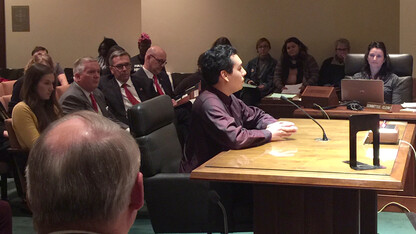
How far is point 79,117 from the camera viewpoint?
131 centimetres

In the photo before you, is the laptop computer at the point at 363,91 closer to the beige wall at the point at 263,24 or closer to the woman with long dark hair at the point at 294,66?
the woman with long dark hair at the point at 294,66

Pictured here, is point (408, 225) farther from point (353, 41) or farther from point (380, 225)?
point (353, 41)

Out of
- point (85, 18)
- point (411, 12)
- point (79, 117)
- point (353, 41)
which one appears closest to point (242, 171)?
point (79, 117)

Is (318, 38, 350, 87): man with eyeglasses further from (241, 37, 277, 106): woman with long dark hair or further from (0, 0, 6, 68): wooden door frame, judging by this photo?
(0, 0, 6, 68): wooden door frame

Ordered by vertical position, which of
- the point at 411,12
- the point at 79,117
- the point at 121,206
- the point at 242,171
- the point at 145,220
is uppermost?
the point at 411,12

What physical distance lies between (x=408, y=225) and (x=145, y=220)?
184cm

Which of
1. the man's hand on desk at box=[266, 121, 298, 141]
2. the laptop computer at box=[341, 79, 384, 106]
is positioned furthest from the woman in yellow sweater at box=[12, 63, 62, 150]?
the laptop computer at box=[341, 79, 384, 106]

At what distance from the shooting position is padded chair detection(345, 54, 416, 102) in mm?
6129

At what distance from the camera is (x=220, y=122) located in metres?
3.53

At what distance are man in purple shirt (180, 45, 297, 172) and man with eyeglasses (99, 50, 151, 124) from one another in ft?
5.93

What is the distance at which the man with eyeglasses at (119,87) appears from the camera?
552cm

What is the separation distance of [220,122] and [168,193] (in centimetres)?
47

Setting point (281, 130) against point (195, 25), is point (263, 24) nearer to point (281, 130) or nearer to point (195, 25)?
point (195, 25)

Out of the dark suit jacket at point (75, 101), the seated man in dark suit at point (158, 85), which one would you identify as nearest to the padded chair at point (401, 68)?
the seated man in dark suit at point (158, 85)
